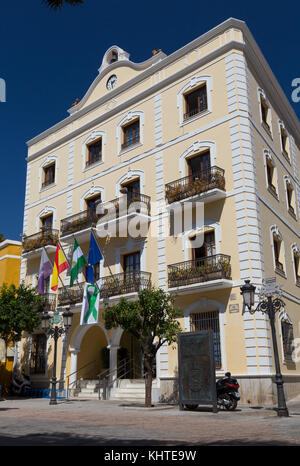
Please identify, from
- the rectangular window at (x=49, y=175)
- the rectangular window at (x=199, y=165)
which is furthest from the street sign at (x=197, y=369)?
the rectangular window at (x=49, y=175)

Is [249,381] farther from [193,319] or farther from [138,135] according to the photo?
[138,135]

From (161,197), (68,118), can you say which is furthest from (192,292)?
(68,118)

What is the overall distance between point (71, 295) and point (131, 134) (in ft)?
27.7

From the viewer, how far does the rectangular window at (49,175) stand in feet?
91.3

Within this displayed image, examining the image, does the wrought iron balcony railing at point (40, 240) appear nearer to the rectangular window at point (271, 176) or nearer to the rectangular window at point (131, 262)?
the rectangular window at point (131, 262)

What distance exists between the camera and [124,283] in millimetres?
19953

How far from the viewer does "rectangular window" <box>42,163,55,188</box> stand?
2783 cm

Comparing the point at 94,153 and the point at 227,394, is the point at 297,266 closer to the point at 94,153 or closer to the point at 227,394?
the point at 227,394

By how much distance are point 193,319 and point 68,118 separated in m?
14.9

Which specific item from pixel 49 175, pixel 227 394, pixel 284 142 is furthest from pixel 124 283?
pixel 284 142

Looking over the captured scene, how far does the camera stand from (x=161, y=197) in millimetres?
20469

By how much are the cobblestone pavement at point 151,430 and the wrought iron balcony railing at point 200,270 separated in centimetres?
533

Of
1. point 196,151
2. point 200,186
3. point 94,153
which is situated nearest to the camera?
point 200,186
